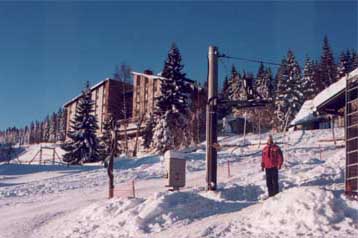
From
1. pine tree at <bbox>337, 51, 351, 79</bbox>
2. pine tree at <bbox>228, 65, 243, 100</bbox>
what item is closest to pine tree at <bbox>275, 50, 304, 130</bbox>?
pine tree at <bbox>337, 51, 351, 79</bbox>

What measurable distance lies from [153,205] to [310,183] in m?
6.03

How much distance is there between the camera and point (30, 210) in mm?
16609

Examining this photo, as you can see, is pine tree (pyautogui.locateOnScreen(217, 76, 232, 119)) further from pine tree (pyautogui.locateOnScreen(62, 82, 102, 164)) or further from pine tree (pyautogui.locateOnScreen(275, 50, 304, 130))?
pine tree (pyautogui.locateOnScreen(275, 50, 304, 130))

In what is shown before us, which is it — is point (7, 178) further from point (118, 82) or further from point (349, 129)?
point (118, 82)

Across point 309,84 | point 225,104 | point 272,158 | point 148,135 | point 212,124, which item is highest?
point 309,84

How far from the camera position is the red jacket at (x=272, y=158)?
1360 cm

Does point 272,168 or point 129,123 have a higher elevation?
point 129,123

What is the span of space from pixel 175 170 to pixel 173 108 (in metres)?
28.8

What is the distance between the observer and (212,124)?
15086 mm

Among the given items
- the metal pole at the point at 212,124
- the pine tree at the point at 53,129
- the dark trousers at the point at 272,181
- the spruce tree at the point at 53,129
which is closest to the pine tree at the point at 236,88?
the metal pole at the point at 212,124

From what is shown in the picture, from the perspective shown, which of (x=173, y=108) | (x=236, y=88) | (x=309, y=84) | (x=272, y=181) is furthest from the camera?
(x=309, y=84)

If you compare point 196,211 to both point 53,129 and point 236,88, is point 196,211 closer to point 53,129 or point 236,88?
point 236,88

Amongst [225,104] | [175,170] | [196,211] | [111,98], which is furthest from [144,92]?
[196,211]

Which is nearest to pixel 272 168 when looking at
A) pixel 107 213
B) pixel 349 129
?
pixel 349 129
